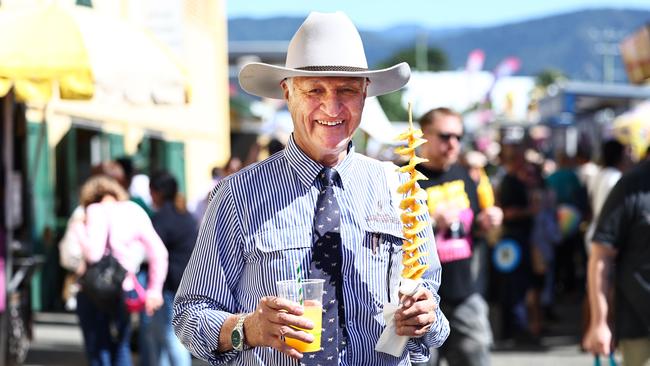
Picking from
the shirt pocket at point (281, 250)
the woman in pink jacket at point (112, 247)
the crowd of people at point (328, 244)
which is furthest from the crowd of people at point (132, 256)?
the shirt pocket at point (281, 250)

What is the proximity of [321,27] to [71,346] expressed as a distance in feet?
32.3

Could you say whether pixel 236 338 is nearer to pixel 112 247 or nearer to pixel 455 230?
pixel 455 230

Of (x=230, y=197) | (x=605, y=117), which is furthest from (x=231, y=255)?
(x=605, y=117)

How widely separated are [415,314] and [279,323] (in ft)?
1.32

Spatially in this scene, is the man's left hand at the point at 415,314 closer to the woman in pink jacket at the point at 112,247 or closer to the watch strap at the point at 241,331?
the watch strap at the point at 241,331

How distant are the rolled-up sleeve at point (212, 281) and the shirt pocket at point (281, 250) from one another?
0.07m

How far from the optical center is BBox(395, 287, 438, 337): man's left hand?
3191 millimetres

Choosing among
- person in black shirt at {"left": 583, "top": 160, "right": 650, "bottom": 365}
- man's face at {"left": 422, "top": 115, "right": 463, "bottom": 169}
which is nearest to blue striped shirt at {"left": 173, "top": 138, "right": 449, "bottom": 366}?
person in black shirt at {"left": 583, "top": 160, "right": 650, "bottom": 365}

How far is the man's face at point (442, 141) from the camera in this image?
695 cm

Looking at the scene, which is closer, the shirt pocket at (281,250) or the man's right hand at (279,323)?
the man's right hand at (279,323)

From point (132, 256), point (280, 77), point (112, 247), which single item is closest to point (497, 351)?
point (132, 256)

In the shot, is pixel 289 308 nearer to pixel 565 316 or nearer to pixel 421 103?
pixel 565 316

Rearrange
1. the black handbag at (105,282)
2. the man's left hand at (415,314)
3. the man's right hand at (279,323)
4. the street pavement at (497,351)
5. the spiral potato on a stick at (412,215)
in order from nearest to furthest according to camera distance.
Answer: the man's right hand at (279,323) → the man's left hand at (415,314) → the spiral potato on a stick at (412,215) → the black handbag at (105,282) → the street pavement at (497,351)

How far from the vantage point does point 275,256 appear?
3326 millimetres
